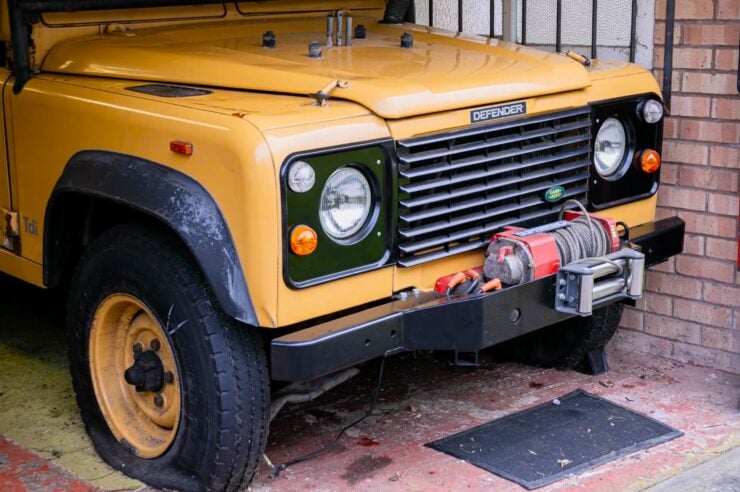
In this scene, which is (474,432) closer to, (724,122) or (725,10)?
(724,122)

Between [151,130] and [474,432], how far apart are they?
5.37ft

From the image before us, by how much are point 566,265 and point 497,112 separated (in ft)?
1.79

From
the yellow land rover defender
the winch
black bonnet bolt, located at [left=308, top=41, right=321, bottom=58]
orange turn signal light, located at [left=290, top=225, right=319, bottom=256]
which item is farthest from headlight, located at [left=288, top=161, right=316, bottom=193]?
black bonnet bolt, located at [left=308, top=41, right=321, bottom=58]

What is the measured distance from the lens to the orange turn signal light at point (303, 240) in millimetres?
3230

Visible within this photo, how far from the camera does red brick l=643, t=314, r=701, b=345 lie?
15.8 feet

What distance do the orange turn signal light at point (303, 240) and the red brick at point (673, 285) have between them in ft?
7.02

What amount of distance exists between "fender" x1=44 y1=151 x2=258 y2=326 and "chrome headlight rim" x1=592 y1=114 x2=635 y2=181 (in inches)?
60.6

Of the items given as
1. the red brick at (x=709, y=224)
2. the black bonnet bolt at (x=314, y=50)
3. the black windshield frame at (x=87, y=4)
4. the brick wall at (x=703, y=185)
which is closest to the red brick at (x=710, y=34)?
the brick wall at (x=703, y=185)

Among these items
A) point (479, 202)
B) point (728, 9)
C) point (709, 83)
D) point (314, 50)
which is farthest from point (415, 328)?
point (728, 9)

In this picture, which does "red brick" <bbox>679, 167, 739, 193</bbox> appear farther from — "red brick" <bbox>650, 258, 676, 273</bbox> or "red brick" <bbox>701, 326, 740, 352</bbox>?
"red brick" <bbox>701, 326, 740, 352</bbox>

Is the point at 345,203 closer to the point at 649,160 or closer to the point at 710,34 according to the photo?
the point at 649,160

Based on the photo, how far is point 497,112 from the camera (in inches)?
147

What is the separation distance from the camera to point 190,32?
14.5 feet

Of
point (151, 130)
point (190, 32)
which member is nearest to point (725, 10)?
point (190, 32)
